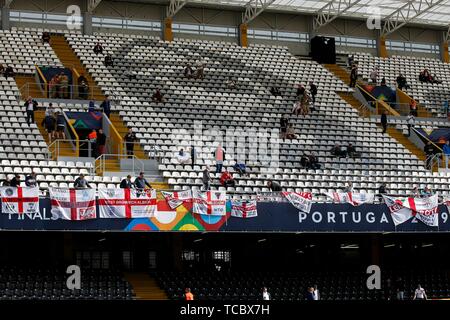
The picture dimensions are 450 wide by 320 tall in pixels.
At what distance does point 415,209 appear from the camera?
28203 millimetres

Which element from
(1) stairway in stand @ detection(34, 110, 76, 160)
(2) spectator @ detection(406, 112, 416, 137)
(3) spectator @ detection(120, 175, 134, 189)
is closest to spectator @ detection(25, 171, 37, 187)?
(3) spectator @ detection(120, 175, 134, 189)

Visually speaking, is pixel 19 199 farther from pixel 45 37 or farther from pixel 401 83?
pixel 401 83

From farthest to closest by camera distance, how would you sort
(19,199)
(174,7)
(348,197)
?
(174,7) → (348,197) → (19,199)

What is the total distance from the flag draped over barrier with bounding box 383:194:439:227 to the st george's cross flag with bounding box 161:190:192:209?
23.4ft

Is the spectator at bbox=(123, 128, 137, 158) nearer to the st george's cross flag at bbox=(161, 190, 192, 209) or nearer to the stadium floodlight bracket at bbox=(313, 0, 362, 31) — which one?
the st george's cross flag at bbox=(161, 190, 192, 209)

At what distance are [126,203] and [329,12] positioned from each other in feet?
84.1

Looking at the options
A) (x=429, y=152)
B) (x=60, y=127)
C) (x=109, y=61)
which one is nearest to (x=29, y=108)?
(x=60, y=127)

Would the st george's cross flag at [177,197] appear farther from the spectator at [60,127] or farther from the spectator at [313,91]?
the spectator at [313,91]

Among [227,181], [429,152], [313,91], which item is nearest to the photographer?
[227,181]

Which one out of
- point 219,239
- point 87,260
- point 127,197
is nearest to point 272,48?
point 219,239

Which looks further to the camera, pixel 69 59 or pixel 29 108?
pixel 69 59

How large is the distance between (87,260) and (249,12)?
20.5 meters

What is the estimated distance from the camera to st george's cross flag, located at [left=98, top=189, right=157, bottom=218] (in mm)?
24141

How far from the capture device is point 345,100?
42562mm
